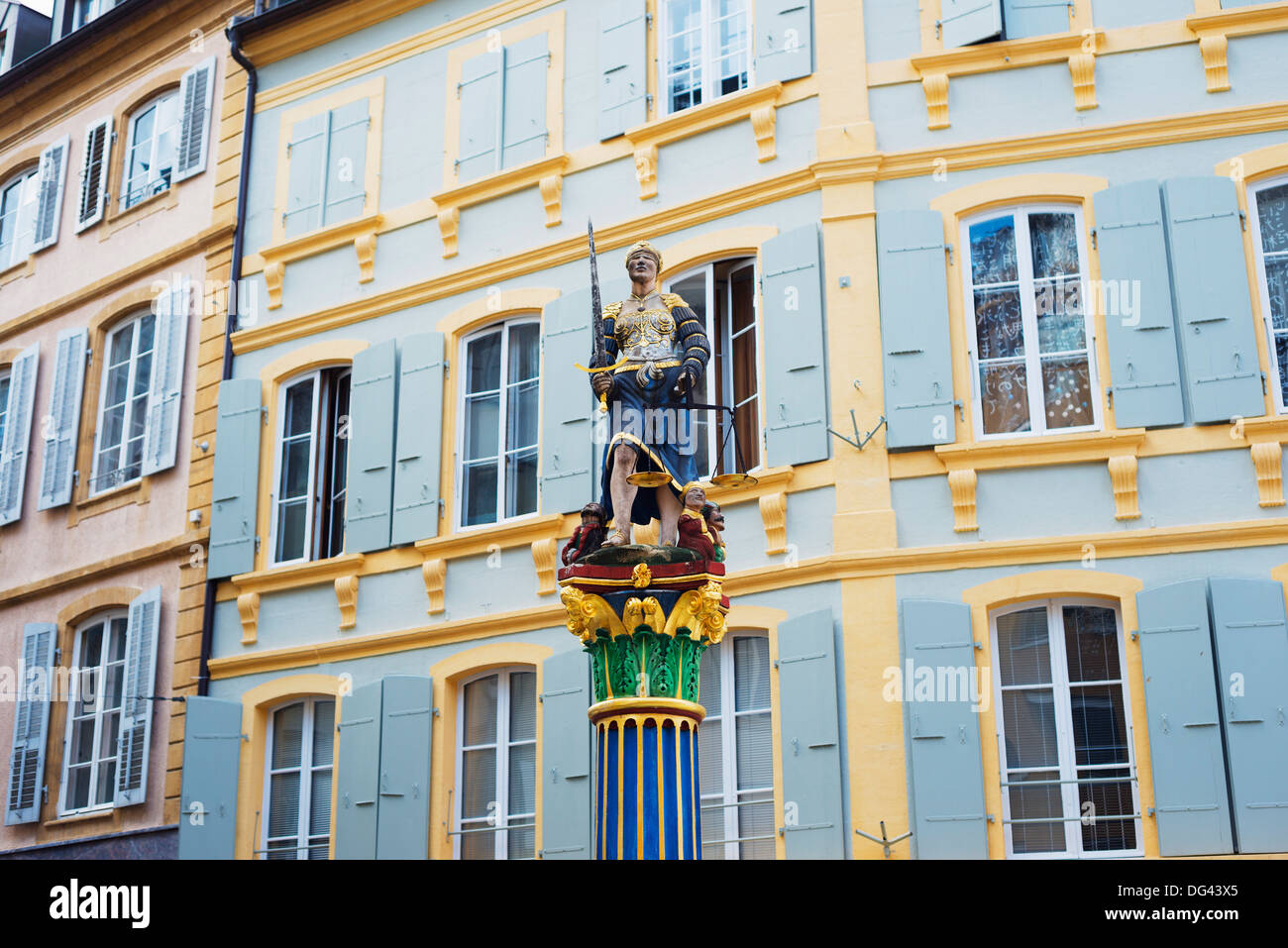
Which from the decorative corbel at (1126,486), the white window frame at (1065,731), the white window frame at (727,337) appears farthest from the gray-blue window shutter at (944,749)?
the white window frame at (727,337)

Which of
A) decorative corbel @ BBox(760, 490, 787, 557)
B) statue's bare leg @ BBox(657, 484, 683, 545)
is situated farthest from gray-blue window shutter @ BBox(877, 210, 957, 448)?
statue's bare leg @ BBox(657, 484, 683, 545)

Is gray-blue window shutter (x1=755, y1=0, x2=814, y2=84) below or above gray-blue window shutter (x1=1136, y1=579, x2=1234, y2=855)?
below

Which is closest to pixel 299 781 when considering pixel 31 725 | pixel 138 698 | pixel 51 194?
pixel 138 698

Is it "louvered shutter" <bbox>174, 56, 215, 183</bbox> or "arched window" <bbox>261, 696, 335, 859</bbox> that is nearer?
"arched window" <bbox>261, 696, 335, 859</bbox>

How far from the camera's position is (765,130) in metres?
14.6

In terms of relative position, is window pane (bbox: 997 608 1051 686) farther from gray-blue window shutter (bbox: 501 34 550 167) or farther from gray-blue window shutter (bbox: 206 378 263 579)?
gray-blue window shutter (bbox: 206 378 263 579)

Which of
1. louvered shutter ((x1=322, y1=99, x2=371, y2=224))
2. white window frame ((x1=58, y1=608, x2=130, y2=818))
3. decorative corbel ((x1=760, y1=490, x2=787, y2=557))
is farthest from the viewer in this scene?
louvered shutter ((x1=322, y1=99, x2=371, y2=224))

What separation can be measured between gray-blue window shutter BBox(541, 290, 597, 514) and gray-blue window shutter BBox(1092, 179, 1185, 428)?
14.4 ft

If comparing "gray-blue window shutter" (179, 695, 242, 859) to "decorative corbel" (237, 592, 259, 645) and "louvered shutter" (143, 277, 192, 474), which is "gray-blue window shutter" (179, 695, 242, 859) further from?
"louvered shutter" (143, 277, 192, 474)

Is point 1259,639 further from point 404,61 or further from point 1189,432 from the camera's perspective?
point 404,61

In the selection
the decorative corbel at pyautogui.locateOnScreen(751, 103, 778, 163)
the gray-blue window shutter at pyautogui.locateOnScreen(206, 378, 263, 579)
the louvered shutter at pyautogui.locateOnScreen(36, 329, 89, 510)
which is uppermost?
the decorative corbel at pyautogui.locateOnScreen(751, 103, 778, 163)

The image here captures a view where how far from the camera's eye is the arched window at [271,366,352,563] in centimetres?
1653

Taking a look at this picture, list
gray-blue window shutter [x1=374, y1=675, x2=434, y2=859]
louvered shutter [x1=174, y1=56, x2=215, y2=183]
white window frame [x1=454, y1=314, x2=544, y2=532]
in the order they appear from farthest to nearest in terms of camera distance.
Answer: louvered shutter [x1=174, y1=56, x2=215, y2=183] → white window frame [x1=454, y1=314, x2=544, y2=532] → gray-blue window shutter [x1=374, y1=675, x2=434, y2=859]
